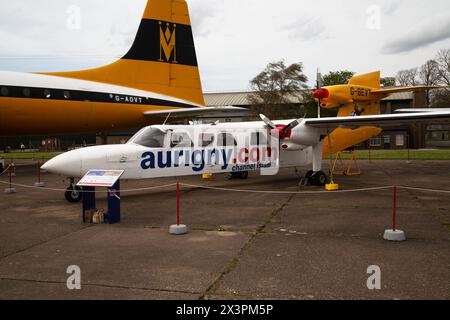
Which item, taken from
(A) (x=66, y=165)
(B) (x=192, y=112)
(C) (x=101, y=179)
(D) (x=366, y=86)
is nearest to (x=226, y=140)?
(A) (x=66, y=165)

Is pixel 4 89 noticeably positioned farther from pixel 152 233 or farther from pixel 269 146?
pixel 152 233

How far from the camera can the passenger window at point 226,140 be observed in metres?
14.0

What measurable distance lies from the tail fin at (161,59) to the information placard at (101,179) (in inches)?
506

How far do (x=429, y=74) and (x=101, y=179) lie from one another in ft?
251

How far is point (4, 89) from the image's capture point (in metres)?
17.4

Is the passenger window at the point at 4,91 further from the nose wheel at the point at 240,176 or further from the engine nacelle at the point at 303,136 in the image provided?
the engine nacelle at the point at 303,136

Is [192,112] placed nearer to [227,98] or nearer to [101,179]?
[101,179]

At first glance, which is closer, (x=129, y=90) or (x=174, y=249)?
(x=174, y=249)

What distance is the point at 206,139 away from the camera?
1360cm

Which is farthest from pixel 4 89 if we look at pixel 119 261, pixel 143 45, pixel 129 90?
pixel 119 261

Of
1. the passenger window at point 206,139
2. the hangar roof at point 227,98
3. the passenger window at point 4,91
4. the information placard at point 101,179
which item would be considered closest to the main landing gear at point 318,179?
the passenger window at point 206,139
